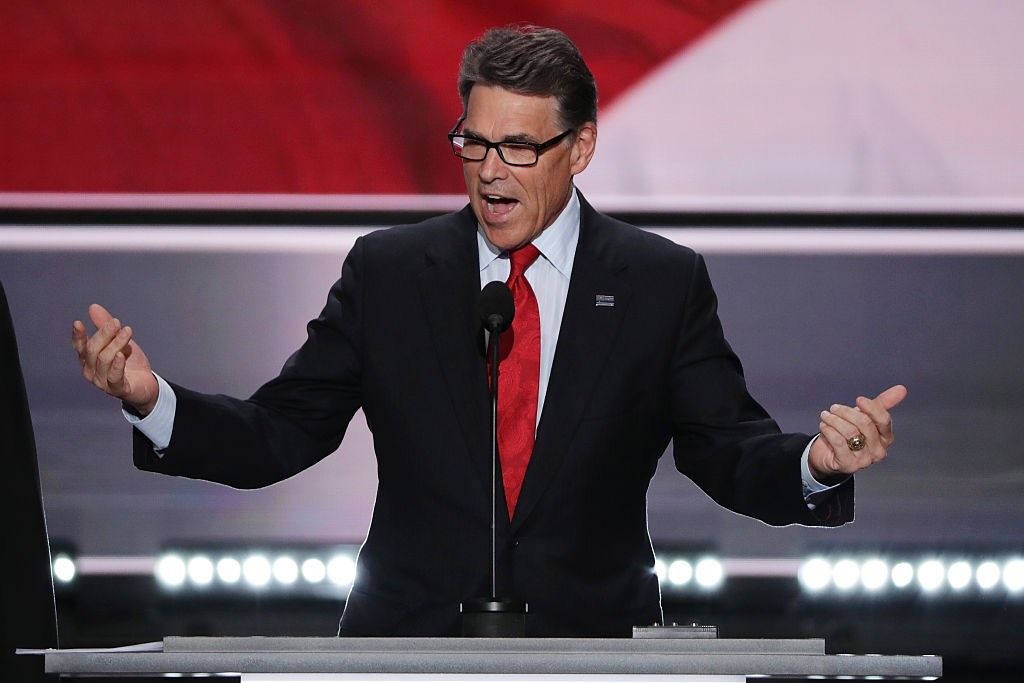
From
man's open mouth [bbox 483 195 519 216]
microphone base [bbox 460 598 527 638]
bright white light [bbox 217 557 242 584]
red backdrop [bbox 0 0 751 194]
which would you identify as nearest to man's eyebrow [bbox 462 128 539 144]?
man's open mouth [bbox 483 195 519 216]

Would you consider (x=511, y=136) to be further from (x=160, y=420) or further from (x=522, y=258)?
(x=160, y=420)

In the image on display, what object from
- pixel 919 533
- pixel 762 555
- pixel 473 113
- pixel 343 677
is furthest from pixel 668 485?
pixel 343 677

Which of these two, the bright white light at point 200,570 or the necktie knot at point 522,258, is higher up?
the necktie knot at point 522,258

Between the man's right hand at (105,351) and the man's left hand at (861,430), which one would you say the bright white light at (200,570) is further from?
the man's left hand at (861,430)

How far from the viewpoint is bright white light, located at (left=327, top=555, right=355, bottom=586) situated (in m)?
3.51

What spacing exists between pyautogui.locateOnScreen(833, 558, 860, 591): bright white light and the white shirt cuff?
2.08 meters

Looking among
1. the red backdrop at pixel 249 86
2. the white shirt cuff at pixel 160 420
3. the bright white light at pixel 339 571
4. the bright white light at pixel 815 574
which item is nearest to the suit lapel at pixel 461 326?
the white shirt cuff at pixel 160 420

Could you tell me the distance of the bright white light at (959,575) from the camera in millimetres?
3539

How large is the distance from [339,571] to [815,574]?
1.26 metres

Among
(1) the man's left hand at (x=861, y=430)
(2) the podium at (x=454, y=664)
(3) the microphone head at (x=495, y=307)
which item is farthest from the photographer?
(3) the microphone head at (x=495, y=307)

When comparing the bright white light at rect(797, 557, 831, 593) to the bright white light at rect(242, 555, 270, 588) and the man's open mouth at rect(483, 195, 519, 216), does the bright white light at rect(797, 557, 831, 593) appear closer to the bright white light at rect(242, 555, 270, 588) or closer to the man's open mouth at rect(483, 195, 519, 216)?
the bright white light at rect(242, 555, 270, 588)

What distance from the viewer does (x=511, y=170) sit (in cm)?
230

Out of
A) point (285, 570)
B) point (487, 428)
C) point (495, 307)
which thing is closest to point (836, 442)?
point (495, 307)

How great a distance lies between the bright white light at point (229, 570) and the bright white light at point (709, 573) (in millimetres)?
1212
